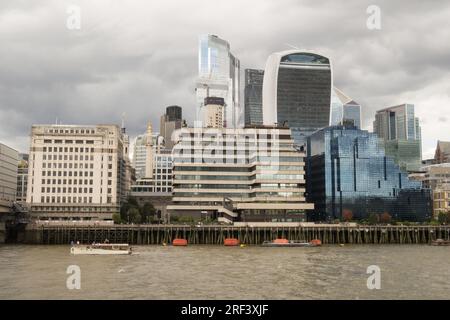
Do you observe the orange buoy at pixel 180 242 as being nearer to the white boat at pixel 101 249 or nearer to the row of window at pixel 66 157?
the white boat at pixel 101 249

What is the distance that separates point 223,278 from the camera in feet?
213

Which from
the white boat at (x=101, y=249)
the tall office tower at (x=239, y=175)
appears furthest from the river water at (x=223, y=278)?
the tall office tower at (x=239, y=175)

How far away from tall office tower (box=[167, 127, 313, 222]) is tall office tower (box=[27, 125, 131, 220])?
25886 millimetres

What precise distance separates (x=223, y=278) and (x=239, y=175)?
11031 centimetres

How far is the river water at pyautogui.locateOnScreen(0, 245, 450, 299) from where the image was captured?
5366 centimetres

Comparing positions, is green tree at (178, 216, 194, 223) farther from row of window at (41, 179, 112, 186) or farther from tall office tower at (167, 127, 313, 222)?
row of window at (41, 179, 112, 186)

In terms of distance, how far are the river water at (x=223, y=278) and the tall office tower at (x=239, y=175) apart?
75.6 meters

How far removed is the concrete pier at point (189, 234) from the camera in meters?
144

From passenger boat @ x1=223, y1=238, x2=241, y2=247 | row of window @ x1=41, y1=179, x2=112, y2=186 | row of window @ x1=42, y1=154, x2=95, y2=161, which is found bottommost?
passenger boat @ x1=223, y1=238, x2=241, y2=247

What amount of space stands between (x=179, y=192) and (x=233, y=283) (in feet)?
370
